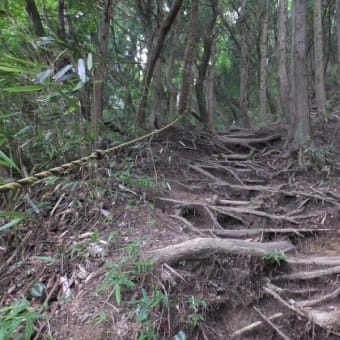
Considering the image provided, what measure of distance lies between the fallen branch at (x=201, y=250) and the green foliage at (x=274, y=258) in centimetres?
4

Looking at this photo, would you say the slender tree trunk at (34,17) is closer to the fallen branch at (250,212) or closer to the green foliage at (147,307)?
the fallen branch at (250,212)

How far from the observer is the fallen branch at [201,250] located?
9.09ft

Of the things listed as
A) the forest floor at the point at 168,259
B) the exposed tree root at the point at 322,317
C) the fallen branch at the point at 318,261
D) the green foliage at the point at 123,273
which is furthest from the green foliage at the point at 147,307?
the fallen branch at the point at 318,261

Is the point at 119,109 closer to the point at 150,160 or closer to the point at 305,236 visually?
the point at 150,160

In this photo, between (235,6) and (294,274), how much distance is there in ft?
35.7

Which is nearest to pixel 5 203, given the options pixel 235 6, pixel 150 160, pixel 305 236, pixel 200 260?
pixel 200 260

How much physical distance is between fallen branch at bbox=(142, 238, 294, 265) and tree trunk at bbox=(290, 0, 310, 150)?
288 cm

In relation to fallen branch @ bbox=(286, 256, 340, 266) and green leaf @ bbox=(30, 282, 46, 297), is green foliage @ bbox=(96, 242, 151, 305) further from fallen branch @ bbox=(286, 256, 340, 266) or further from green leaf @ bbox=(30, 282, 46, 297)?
fallen branch @ bbox=(286, 256, 340, 266)

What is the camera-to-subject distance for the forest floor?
245cm

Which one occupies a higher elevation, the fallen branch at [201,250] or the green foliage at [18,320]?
the fallen branch at [201,250]

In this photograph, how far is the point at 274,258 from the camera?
3.12 m

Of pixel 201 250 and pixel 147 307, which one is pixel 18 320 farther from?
pixel 201 250

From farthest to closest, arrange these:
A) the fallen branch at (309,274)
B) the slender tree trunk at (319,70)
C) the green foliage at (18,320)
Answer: the slender tree trunk at (319,70), the fallen branch at (309,274), the green foliage at (18,320)

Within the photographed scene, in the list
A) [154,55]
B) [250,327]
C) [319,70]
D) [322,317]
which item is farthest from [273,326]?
[319,70]
